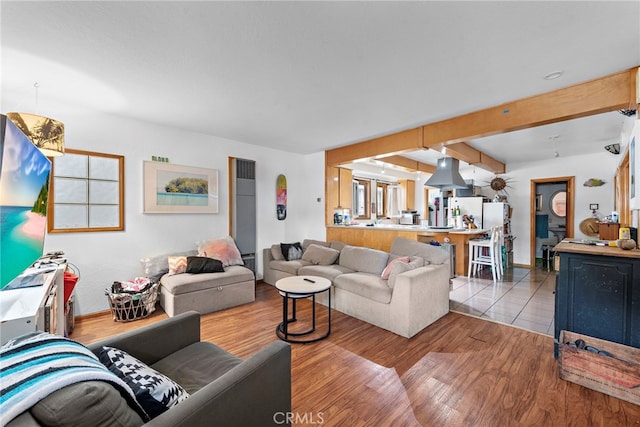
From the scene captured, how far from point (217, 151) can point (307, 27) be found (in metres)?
3.07

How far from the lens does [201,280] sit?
3344 mm

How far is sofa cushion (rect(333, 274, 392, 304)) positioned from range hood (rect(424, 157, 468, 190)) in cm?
296

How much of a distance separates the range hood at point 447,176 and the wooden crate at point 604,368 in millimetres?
3665

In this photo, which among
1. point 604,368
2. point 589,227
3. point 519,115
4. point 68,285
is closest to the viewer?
point 604,368

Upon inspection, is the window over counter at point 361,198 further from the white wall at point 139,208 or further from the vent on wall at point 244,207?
the vent on wall at point 244,207

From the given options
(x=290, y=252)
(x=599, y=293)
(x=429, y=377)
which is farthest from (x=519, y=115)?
(x=290, y=252)

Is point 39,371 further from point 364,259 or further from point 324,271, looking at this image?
point 364,259

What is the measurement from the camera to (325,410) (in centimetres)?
174

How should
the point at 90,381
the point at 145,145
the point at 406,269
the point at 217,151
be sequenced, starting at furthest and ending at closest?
the point at 217,151 → the point at 145,145 → the point at 406,269 → the point at 90,381

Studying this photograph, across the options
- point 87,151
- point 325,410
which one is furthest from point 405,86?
point 87,151

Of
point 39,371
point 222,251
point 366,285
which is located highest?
point 39,371

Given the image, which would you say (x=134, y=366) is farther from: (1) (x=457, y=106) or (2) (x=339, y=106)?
(1) (x=457, y=106)

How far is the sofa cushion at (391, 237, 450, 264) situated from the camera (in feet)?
11.1

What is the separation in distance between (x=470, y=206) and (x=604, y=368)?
15.8 feet
